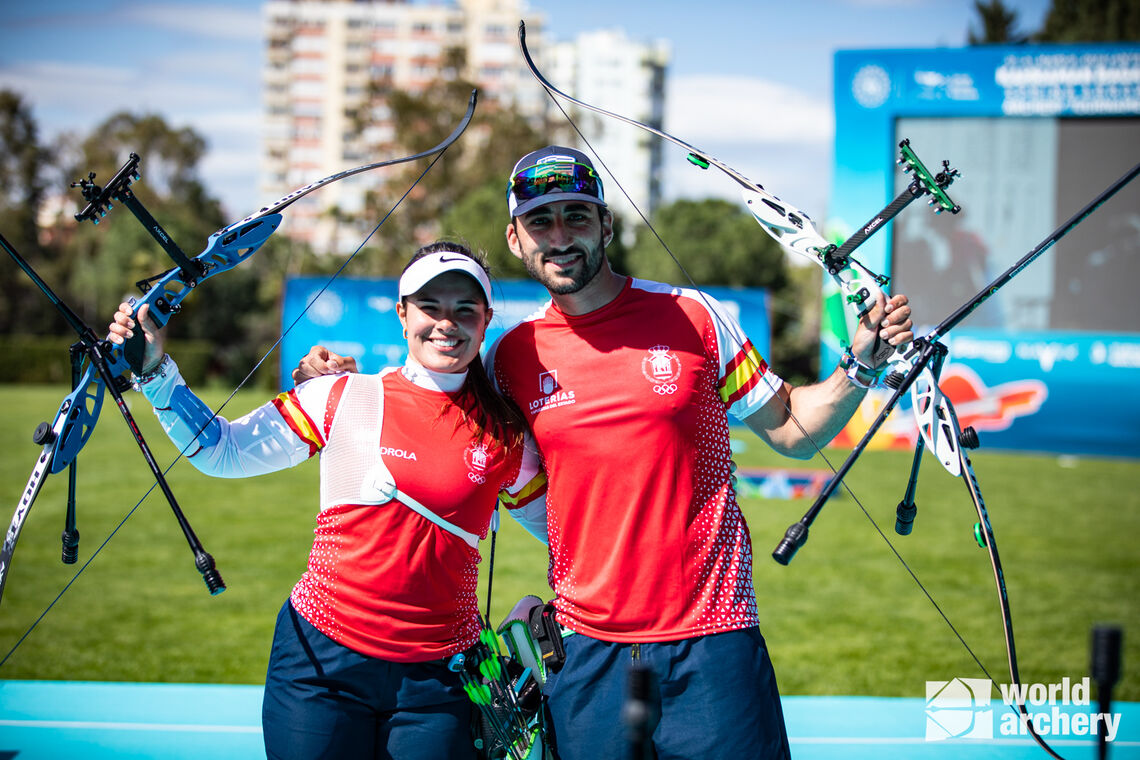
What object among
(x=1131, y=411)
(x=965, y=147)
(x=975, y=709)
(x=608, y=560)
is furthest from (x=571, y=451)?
(x=1131, y=411)

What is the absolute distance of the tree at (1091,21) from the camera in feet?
86.7

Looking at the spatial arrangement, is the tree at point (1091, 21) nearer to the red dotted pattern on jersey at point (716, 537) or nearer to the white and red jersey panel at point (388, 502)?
the red dotted pattern on jersey at point (716, 537)

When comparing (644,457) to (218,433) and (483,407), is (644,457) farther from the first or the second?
(218,433)

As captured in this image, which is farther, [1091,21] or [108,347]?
[1091,21]

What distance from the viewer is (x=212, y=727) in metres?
4.14

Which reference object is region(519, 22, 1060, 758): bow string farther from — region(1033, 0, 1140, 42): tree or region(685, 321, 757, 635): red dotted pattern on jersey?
region(1033, 0, 1140, 42): tree

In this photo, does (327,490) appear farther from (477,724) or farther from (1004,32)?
(1004,32)

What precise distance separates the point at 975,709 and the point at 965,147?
12654 mm

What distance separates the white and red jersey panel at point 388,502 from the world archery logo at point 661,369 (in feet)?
1.34

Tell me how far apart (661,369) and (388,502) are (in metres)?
0.77

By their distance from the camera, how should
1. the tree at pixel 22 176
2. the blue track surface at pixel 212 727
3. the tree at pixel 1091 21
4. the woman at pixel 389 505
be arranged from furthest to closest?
the tree at pixel 22 176 → the tree at pixel 1091 21 → the blue track surface at pixel 212 727 → the woman at pixel 389 505

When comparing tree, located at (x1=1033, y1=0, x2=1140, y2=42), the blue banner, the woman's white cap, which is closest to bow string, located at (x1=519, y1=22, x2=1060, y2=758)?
the woman's white cap

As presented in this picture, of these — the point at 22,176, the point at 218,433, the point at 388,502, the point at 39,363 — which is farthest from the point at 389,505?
the point at 22,176

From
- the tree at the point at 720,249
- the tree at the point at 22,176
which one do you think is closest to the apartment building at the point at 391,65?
the tree at the point at 22,176
